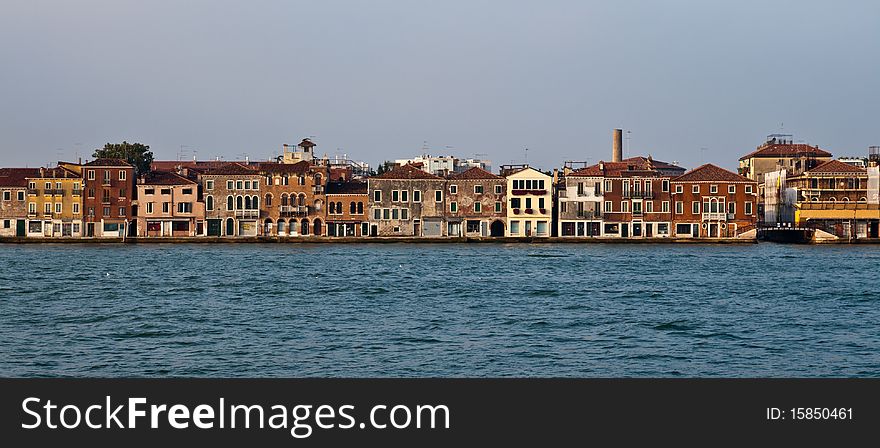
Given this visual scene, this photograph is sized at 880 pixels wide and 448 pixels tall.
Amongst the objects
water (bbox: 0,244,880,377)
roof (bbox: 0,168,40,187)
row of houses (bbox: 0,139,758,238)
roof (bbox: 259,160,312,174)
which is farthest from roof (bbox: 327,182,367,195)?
water (bbox: 0,244,880,377)

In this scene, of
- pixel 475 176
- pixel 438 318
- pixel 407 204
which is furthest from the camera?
pixel 475 176

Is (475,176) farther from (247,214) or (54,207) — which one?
(54,207)

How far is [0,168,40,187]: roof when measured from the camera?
231 feet

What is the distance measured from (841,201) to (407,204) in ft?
86.5

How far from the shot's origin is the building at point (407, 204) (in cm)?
6950

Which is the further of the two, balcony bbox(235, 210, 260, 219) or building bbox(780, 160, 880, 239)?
balcony bbox(235, 210, 260, 219)

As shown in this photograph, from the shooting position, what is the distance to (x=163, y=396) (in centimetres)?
914

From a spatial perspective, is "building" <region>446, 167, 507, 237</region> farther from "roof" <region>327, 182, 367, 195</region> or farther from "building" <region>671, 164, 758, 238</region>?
"building" <region>671, 164, 758, 238</region>

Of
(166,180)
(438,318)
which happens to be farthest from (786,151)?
(438,318)

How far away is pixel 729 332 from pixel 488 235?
47.2m

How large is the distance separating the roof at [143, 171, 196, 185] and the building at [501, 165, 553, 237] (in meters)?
19.7

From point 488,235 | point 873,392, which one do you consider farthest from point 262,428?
point 488,235

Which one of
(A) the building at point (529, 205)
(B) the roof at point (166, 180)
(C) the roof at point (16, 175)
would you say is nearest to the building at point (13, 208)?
(C) the roof at point (16, 175)

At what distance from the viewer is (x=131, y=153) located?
86688mm
